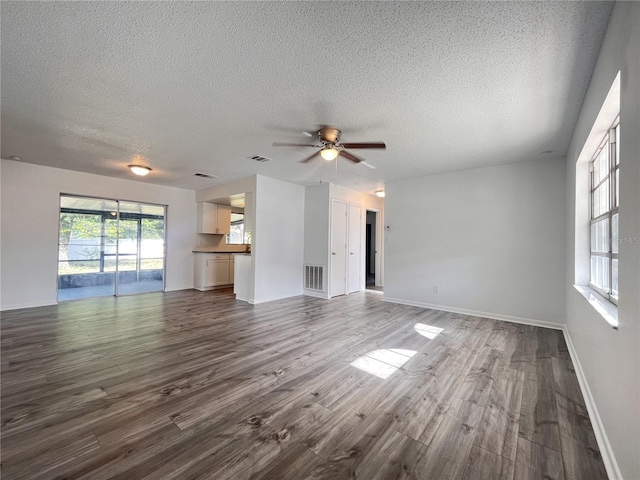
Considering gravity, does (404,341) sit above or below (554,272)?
below

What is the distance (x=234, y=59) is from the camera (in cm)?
191

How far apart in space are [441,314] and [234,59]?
4.55 m

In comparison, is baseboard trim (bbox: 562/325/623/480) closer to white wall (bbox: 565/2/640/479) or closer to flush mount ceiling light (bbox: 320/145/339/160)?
white wall (bbox: 565/2/640/479)

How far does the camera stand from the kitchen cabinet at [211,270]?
6.72 meters

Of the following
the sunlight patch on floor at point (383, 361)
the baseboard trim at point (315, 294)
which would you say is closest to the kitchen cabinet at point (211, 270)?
the baseboard trim at point (315, 294)

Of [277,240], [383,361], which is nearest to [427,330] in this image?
[383,361]

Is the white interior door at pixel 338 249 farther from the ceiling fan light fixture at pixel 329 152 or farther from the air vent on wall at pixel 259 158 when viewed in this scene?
the ceiling fan light fixture at pixel 329 152

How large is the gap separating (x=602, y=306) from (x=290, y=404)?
2440 mm

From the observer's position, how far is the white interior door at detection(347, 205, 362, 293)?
639 centimetres

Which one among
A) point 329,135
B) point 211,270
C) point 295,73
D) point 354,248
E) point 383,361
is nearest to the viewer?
point 295,73

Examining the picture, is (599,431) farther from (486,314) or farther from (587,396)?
(486,314)

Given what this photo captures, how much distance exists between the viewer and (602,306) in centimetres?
193

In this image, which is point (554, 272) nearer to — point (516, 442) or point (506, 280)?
point (506, 280)

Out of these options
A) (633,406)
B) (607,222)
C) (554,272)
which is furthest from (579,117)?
(633,406)
